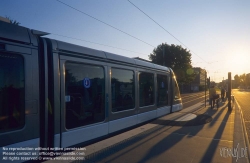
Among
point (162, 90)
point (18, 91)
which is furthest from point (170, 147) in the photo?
point (162, 90)

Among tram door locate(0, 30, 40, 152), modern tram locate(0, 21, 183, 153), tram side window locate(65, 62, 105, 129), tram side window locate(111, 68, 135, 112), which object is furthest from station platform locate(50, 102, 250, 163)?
tram door locate(0, 30, 40, 152)

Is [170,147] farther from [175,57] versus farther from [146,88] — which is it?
[175,57]

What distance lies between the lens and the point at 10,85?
412 centimetres

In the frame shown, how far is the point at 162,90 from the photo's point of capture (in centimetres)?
1123

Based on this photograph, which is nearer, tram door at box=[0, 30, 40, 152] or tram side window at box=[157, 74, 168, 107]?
tram door at box=[0, 30, 40, 152]

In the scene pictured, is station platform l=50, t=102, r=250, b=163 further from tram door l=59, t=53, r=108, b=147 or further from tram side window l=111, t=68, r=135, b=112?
tram side window l=111, t=68, r=135, b=112

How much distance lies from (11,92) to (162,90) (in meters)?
7.99

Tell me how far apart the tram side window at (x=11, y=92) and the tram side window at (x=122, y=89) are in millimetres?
3020

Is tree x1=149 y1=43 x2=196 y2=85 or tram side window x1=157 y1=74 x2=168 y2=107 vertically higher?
tree x1=149 y1=43 x2=196 y2=85

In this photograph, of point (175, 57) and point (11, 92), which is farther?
point (175, 57)

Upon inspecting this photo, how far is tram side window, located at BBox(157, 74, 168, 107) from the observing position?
35.3 feet

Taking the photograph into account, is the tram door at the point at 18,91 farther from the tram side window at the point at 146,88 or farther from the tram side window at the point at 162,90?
the tram side window at the point at 162,90

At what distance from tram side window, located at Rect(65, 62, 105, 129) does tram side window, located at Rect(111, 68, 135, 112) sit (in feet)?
2.06

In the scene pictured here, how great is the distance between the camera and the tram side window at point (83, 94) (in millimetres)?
5301
